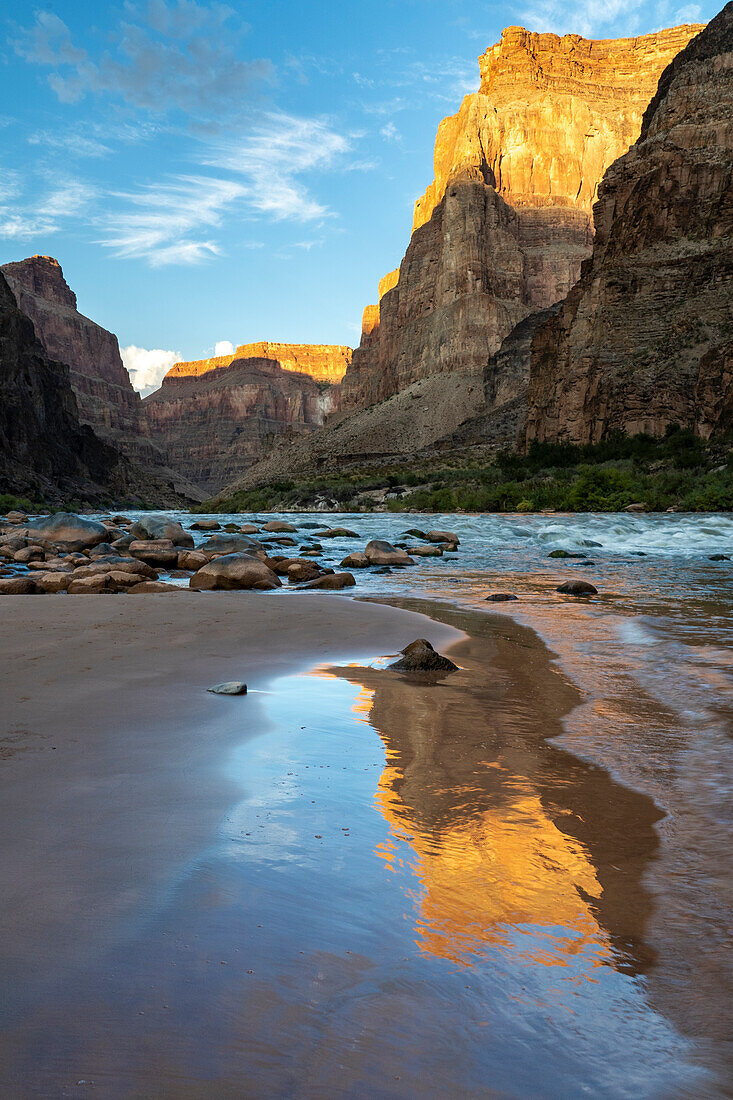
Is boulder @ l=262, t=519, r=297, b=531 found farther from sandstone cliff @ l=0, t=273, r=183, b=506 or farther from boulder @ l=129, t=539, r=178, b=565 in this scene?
sandstone cliff @ l=0, t=273, r=183, b=506

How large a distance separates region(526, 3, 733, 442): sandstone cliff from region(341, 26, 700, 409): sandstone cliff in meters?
47.2

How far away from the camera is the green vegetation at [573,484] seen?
32.5 meters

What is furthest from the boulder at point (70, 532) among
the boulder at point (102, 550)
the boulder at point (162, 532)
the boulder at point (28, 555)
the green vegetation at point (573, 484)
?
the green vegetation at point (573, 484)

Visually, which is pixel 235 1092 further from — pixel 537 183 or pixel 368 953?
pixel 537 183

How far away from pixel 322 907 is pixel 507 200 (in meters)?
139

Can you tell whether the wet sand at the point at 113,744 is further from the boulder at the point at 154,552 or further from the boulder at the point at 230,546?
the boulder at the point at 230,546

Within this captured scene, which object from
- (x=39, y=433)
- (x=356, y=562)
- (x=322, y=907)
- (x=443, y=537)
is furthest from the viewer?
(x=39, y=433)

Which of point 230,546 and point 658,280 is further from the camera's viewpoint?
point 658,280

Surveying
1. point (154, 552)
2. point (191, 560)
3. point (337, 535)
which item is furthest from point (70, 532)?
point (337, 535)

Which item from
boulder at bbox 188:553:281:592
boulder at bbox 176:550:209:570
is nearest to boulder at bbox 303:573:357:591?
boulder at bbox 188:553:281:592

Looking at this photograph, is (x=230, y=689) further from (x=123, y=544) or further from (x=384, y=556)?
(x=123, y=544)

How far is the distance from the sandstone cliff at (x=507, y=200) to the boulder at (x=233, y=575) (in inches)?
3730

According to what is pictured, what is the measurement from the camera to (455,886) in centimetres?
221

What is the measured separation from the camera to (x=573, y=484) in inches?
1507
